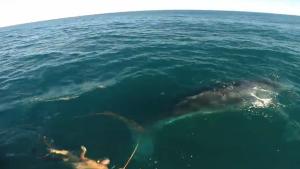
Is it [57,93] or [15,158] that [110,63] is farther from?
[15,158]

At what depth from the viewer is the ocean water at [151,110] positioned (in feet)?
51.4

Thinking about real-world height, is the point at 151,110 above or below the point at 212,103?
below

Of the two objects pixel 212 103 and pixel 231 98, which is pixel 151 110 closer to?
pixel 212 103

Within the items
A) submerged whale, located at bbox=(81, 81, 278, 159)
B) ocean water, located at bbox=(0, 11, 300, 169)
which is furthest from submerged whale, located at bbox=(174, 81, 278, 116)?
ocean water, located at bbox=(0, 11, 300, 169)

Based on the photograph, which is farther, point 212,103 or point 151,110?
point 212,103

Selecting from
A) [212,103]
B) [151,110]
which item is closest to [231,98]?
[212,103]

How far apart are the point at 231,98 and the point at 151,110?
24.0 ft

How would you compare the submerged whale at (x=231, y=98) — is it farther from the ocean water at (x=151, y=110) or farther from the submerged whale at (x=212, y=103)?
the ocean water at (x=151, y=110)

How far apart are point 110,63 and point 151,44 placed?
1161 cm

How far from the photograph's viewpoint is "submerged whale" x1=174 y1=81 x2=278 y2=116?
20.1m

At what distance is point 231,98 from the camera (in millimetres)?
21484

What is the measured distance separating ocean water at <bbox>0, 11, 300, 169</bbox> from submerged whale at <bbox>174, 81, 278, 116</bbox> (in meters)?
0.34

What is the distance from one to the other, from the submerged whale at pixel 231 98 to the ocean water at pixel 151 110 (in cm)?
34

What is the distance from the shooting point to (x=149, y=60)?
1302 inches
